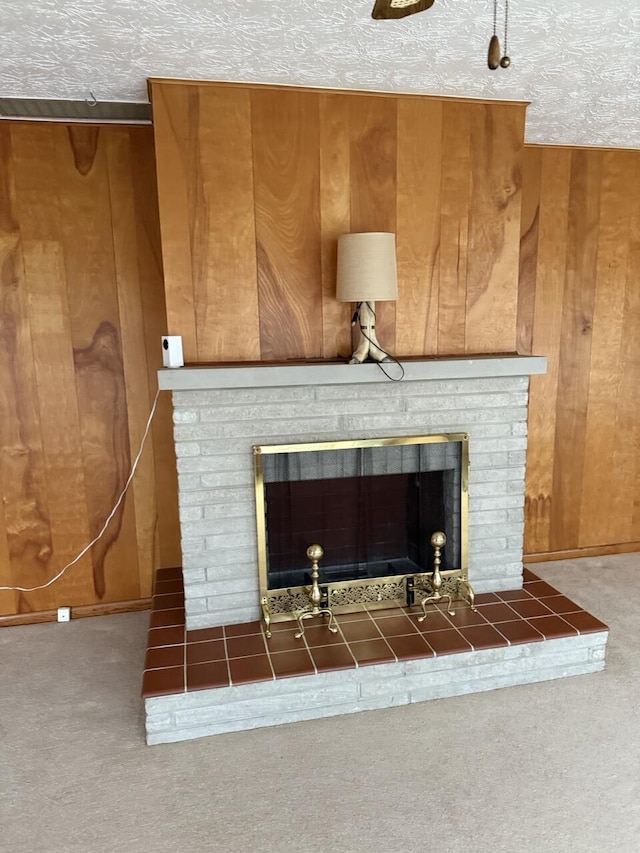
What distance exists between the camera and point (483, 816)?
1728mm

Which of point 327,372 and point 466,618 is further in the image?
point 466,618

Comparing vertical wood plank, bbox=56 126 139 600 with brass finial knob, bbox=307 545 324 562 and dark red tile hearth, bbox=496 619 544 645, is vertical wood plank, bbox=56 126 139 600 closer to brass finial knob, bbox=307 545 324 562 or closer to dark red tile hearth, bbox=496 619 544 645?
brass finial knob, bbox=307 545 324 562

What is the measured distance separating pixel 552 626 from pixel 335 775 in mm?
1047

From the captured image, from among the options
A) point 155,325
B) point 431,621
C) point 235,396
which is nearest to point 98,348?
point 155,325

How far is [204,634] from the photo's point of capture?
2.34m

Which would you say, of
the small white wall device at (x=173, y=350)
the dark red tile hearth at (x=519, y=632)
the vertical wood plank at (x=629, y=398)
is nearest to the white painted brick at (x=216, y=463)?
the small white wall device at (x=173, y=350)

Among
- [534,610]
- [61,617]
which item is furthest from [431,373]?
[61,617]

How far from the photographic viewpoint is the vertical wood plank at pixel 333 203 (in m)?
2.27

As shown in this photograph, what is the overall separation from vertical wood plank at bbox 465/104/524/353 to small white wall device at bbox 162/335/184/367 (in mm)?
1167

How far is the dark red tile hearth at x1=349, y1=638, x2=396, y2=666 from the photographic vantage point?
217cm

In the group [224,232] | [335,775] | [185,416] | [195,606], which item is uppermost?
[224,232]

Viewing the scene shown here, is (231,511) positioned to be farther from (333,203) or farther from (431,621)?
(333,203)

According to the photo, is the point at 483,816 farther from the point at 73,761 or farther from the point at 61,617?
the point at 61,617

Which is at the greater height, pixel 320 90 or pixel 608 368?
pixel 320 90
